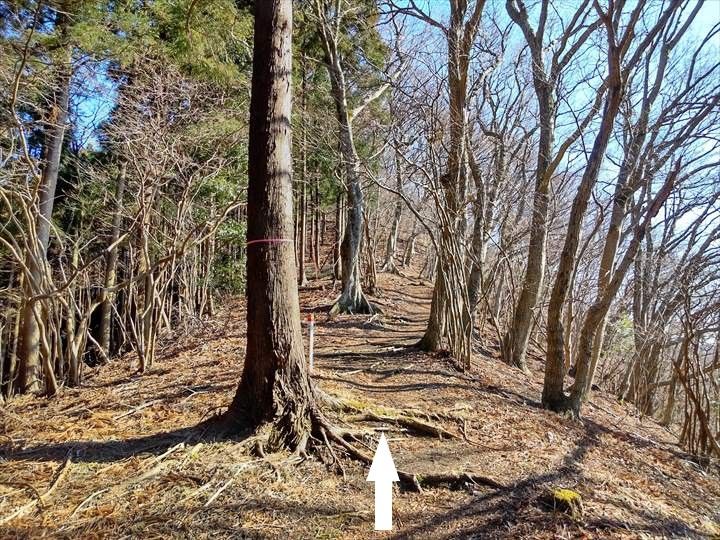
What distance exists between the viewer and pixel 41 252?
5.26 meters

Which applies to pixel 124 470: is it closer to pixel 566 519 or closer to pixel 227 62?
pixel 566 519

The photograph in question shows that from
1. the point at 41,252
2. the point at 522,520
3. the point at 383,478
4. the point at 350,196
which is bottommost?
the point at 522,520

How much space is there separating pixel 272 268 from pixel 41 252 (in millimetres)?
3812

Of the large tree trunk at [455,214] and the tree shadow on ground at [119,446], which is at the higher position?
the large tree trunk at [455,214]

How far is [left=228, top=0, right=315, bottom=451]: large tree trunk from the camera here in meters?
3.24

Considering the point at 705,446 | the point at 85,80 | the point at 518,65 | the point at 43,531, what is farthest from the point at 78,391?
the point at 518,65

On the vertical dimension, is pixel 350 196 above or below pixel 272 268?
above

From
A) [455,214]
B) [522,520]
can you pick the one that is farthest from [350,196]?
[522,520]

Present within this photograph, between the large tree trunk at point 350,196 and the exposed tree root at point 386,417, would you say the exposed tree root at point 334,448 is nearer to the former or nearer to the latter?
the exposed tree root at point 386,417

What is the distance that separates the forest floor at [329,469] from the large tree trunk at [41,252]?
0.90 metres

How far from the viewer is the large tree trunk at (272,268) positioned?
10.6ft

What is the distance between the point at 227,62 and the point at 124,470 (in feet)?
25.4

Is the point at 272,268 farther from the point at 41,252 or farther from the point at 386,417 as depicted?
the point at 41,252

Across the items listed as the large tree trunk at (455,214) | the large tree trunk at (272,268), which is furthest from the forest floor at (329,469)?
the large tree trunk at (455,214)
